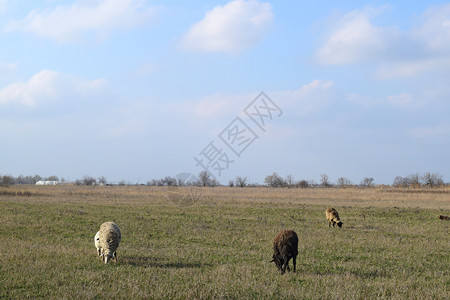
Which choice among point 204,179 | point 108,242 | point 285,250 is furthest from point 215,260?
point 204,179

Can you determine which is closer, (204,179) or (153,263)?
(153,263)

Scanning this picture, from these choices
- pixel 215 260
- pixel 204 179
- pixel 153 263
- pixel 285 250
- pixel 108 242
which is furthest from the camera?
pixel 204 179

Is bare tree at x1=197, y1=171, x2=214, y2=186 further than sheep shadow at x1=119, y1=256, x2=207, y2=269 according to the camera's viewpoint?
Yes

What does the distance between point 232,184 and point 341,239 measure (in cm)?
10602

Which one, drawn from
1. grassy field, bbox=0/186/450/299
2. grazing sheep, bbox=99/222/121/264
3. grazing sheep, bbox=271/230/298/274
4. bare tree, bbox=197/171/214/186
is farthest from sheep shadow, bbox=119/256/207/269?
bare tree, bbox=197/171/214/186

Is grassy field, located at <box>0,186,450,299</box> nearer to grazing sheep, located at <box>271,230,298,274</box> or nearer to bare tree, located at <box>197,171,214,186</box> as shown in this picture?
grazing sheep, located at <box>271,230,298,274</box>

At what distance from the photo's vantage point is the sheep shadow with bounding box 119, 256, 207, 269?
529 inches

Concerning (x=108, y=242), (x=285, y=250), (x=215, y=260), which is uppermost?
(x=108, y=242)

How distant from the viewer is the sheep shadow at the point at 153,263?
44.1 feet

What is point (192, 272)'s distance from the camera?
12.3 m

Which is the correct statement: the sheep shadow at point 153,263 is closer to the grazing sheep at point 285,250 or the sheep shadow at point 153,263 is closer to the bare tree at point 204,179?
the grazing sheep at point 285,250

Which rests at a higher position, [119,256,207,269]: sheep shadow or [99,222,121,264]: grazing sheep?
[99,222,121,264]: grazing sheep

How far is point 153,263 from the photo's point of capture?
546 inches

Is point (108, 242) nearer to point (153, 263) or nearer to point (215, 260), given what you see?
point (153, 263)
